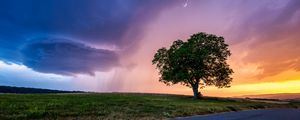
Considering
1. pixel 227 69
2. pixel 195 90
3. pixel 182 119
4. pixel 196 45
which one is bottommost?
pixel 182 119

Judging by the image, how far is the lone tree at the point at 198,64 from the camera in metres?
77.2

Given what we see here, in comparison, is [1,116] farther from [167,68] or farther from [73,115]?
[167,68]

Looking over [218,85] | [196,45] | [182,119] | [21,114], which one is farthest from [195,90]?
[21,114]

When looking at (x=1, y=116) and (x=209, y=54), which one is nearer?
(x=1, y=116)

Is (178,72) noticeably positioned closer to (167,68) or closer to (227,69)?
(167,68)

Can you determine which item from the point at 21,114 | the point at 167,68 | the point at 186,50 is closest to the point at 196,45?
the point at 186,50

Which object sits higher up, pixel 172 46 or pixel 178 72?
pixel 172 46

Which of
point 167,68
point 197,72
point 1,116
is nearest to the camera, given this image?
point 1,116

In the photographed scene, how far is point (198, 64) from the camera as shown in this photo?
7731 cm

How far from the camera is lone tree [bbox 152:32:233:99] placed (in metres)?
77.2

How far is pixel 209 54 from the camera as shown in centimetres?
7838

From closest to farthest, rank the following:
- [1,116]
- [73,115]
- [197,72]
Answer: [1,116]
[73,115]
[197,72]

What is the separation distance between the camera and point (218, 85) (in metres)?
79.0

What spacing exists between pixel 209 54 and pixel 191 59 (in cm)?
449
